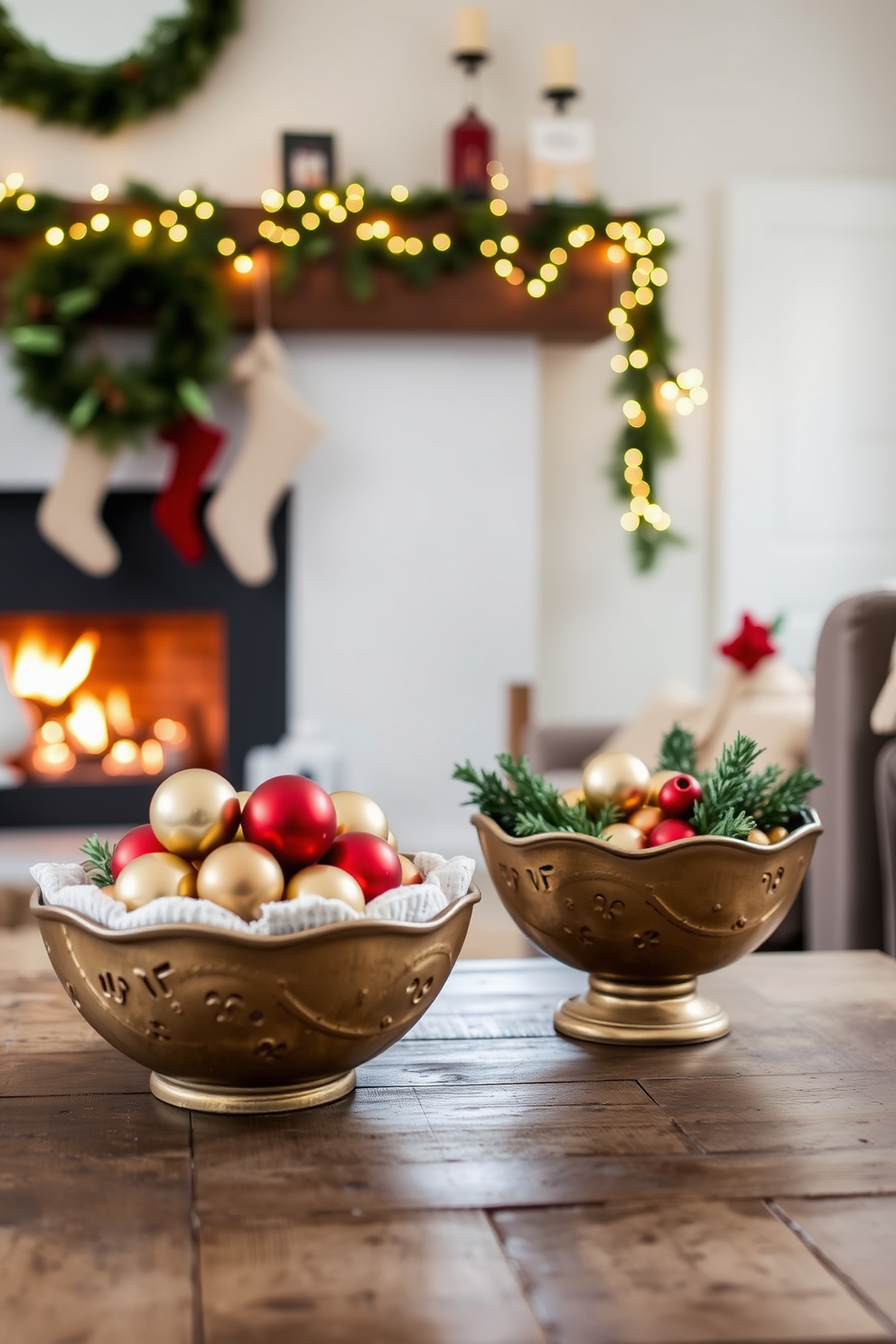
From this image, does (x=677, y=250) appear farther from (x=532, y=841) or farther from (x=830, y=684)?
(x=532, y=841)

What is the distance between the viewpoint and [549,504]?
3.76 meters

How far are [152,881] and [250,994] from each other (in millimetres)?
88

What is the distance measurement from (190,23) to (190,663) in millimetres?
1576

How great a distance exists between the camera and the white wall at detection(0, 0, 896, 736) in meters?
3.54

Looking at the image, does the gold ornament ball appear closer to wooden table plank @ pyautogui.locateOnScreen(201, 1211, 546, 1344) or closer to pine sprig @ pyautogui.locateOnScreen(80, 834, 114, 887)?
pine sprig @ pyautogui.locateOnScreen(80, 834, 114, 887)

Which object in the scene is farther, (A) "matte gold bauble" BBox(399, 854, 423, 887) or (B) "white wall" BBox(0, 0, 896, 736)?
(B) "white wall" BBox(0, 0, 896, 736)

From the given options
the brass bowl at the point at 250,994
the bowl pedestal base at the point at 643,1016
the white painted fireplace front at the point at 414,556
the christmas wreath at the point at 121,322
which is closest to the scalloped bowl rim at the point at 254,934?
the brass bowl at the point at 250,994

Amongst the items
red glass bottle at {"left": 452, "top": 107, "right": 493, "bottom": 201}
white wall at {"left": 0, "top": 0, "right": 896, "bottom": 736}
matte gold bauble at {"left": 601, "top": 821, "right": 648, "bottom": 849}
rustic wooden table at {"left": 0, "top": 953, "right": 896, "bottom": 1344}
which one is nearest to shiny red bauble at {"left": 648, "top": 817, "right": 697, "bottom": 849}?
matte gold bauble at {"left": 601, "top": 821, "right": 648, "bottom": 849}

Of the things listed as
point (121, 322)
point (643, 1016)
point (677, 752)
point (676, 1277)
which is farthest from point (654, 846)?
point (121, 322)

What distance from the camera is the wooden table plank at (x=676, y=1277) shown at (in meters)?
0.55

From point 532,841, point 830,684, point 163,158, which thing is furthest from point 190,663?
point 532,841

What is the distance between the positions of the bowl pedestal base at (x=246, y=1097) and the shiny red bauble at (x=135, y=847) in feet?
0.42

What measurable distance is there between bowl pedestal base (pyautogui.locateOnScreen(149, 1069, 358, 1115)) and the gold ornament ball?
142mm

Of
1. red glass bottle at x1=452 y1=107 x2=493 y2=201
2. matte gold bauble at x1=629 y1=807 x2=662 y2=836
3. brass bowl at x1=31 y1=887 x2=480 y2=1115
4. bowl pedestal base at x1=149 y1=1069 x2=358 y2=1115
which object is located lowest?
bowl pedestal base at x1=149 y1=1069 x2=358 y2=1115
